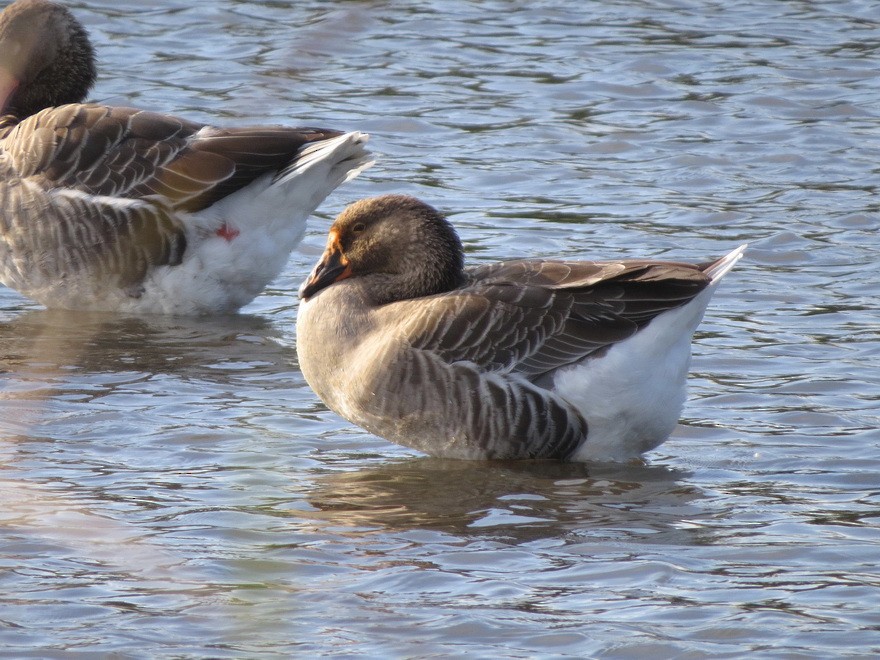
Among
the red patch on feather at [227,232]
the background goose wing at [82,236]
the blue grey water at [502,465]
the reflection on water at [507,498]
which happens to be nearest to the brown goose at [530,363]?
the reflection on water at [507,498]

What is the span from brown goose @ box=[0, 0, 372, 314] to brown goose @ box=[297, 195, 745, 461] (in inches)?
89.8

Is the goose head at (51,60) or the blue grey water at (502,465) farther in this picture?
the goose head at (51,60)

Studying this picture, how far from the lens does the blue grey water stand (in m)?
5.09

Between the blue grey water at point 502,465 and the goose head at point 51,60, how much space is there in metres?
1.53

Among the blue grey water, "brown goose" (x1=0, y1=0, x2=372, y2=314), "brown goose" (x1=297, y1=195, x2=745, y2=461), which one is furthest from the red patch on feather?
"brown goose" (x1=297, y1=195, x2=745, y2=461)

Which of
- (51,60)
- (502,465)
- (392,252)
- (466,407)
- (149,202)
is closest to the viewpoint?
(466,407)

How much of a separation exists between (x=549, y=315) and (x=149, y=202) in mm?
3358

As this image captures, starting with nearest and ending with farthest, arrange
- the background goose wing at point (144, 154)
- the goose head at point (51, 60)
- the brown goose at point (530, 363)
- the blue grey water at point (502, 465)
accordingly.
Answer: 1. the blue grey water at point (502, 465)
2. the brown goose at point (530, 363)
3. the background goose wing at point (144, 154)
4. the goose head at point (51, 60)

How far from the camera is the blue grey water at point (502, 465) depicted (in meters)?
5.09

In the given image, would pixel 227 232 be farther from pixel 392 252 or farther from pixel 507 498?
pixel 507 498

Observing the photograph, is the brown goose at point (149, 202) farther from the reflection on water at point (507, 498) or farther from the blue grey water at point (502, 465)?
the reflection on water at point (507, 498)

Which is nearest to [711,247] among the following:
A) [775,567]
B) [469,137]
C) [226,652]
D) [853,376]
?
[853,376]

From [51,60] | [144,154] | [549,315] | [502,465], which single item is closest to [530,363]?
[549,315]

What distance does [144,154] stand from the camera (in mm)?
9312
